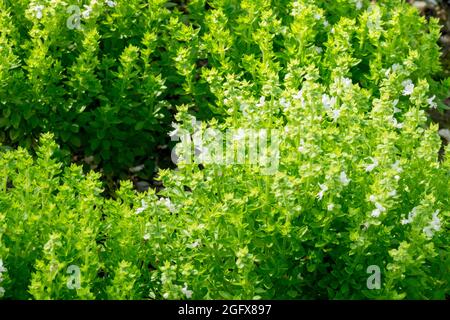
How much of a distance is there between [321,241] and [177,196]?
29.5 inches

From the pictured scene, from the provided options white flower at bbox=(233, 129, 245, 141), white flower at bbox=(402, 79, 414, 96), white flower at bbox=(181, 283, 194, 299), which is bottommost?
white flower at bbox=(181, 283, 194, 299)

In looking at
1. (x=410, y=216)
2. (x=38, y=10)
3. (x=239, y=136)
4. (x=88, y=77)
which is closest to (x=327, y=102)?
(x=239, y=136)

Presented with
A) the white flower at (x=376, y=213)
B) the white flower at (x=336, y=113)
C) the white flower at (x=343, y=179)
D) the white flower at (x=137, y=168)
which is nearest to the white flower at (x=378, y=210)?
the white flower at (x=376, y=213)

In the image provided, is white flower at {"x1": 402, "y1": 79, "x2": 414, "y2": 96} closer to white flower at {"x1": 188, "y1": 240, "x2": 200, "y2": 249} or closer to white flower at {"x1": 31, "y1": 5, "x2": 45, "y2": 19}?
white flower at {"x1": 188, "y1": 240, "x2": 200, "y2": 249}

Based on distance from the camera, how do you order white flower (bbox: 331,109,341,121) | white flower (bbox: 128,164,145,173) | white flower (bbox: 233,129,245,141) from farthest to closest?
white flower (bbox: 128,164,145,173) < white flower (bbox: 331,109,341,121) < white flower (bbox: 233,129,245,141)

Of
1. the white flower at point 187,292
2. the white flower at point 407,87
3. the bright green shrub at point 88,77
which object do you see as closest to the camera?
the white flower at point 187,292

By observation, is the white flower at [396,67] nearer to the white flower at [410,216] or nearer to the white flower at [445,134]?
the white flower at [445,134]

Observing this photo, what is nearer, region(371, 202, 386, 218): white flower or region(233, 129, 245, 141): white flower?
region(371, 202, 386, 218): white flower

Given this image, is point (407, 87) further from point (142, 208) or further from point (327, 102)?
point (142, 208)

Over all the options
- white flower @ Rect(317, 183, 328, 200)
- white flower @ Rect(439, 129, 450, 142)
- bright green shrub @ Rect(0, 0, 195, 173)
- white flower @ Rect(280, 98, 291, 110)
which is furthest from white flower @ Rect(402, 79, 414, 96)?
bright green shrub @ Rect(0, 0, 195, 173)

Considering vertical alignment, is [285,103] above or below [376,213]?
above

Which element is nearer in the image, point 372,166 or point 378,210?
point 378,210

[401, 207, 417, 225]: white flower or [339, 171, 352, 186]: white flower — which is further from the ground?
[339, 171, 352, 186]: white flower
